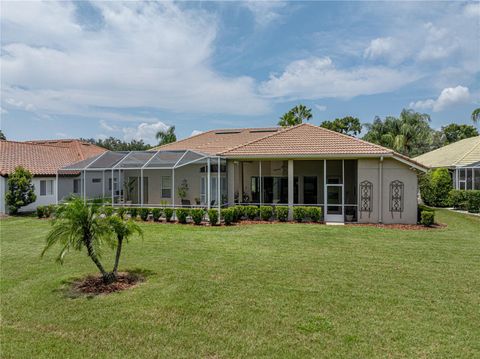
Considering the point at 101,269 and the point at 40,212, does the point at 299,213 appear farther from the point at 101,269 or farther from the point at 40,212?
the point at 40,212

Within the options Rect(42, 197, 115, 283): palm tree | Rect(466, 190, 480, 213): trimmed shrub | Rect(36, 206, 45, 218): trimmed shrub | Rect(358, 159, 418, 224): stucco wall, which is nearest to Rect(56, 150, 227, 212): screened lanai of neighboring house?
Rect(36, 206, 45, 218): trimmed shrub

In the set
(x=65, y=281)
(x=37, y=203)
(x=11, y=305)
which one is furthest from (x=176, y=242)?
(x=37, y=203)

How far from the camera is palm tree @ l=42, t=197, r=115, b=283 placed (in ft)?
25.3

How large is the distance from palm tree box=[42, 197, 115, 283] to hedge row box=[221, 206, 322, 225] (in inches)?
A: 407

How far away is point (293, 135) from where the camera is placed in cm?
2127

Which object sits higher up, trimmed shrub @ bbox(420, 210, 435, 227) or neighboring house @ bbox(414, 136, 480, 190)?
neighboring house @ bbox(414, 136, 480, 190)

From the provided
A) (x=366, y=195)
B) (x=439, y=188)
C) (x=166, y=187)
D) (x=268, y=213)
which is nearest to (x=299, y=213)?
(x=268, y=213)

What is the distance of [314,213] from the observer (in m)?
18.2

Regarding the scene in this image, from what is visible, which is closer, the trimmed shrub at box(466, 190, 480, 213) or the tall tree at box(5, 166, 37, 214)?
the tall tree at box(5, 166, 37, 214)

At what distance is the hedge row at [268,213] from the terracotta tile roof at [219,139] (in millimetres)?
6790

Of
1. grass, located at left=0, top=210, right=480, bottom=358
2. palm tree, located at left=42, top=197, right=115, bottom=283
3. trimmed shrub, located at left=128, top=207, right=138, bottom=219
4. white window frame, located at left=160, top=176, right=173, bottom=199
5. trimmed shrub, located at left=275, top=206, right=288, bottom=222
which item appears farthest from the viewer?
white window frame, located at left=160, top=176, right=173, bottom=199

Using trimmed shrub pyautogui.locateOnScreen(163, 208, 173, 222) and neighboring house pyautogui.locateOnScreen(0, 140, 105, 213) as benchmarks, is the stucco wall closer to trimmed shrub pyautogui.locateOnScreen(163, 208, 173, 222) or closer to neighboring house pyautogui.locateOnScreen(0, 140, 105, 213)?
trimmed shrub pyautogui.locateOnScreen(163, 208, 173, 222)

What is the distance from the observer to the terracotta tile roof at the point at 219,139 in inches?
1029

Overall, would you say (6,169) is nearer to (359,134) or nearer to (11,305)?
(11,305)
